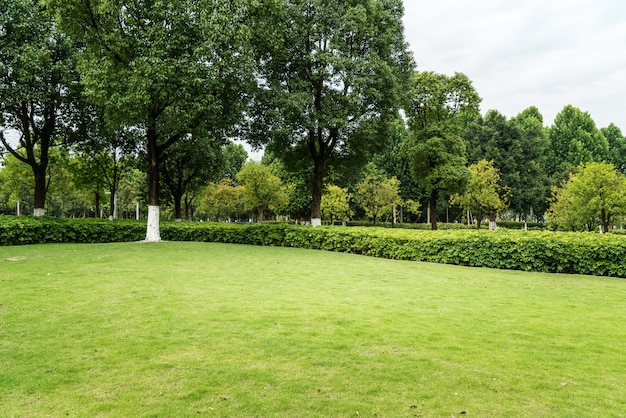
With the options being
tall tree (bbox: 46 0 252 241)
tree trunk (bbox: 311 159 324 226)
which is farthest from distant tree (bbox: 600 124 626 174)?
tall tree (bbox: 46 0 252 241)

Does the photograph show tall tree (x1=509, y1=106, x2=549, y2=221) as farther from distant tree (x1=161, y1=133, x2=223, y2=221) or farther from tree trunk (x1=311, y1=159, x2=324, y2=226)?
distant tree (x1=161, y1=133, x2=223, y2=221)

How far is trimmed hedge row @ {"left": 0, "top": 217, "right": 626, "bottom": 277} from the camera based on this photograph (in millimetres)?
11172

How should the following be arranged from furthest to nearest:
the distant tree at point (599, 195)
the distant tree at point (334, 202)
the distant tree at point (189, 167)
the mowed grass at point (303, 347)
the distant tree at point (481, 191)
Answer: the distant tree at point (334, 202) < the distant tree at point (481, 191) < the distant tree at point (189, 167) < the distant tree at point (599, 195) < the mowed grass at point (303, 347)

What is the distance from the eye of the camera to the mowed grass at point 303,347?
3.37 metres

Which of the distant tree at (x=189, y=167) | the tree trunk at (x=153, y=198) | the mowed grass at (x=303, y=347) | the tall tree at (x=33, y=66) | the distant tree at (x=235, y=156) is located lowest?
the mowed grass at (x=303, y=347)

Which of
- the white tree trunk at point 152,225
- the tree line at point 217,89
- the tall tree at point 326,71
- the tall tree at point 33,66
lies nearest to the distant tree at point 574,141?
the tree line at point 217,89

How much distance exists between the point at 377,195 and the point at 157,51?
2952 cm

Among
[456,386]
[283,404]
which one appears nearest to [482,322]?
[456,386]

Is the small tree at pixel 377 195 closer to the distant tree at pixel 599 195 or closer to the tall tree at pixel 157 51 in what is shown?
the distant tree at pixel 599 195

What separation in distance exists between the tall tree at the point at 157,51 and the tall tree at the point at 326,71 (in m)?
2.01

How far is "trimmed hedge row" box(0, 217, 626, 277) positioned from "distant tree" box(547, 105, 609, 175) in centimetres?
4408

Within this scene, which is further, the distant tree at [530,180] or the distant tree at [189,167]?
the distant tree at [530,180]

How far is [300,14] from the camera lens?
1788cm

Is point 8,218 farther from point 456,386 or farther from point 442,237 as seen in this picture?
point 456,386
